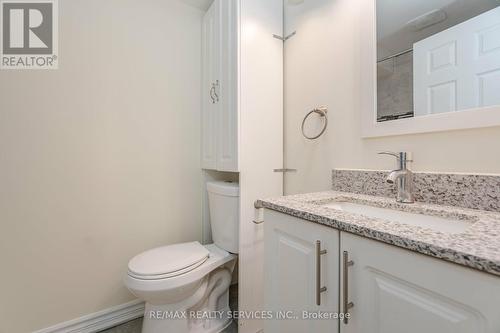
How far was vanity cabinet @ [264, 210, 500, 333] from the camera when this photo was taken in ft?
1.35

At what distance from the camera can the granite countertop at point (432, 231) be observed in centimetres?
40

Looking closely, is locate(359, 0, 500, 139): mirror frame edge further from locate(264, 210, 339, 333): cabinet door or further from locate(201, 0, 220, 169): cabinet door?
locate(201, 0, 220, 169): cabinet door

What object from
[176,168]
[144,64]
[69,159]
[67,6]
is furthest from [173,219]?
[67,6]

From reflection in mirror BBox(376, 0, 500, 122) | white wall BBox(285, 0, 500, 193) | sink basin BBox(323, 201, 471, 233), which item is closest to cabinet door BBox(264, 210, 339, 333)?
sink basin BBox(323, 201, 471, 233)

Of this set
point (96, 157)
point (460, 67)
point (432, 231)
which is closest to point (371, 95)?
point (460, 67)

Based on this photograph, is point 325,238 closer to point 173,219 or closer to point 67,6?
point 173,219

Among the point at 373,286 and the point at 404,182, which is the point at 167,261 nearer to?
the point at 373,286

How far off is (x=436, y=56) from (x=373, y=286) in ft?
2.83

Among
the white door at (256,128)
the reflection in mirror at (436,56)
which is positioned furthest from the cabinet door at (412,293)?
the white door at (256,128)

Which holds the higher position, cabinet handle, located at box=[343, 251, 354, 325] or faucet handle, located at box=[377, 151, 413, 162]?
faucet handle, located at box=[377, 151, 413, 162]

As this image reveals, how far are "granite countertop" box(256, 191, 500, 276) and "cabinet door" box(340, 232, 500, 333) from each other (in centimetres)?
3

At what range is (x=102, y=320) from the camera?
138 centimetres

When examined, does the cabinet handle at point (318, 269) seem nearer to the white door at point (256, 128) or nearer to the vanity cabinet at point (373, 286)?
the vanity cabinet at point (373, 286)

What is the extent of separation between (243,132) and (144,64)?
0.83 metres
